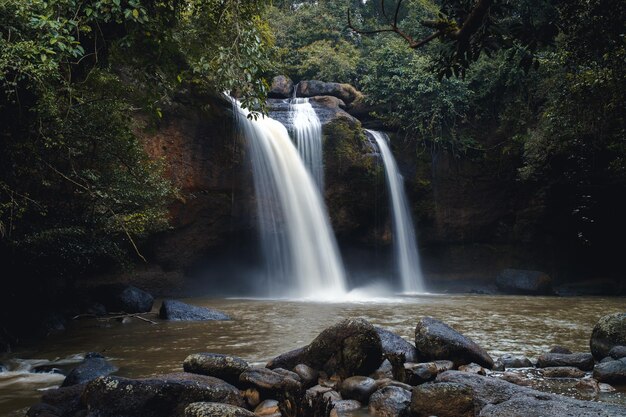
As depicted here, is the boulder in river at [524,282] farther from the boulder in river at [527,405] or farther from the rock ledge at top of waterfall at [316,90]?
the boulder in river at [527,405]

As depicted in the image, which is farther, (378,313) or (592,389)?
(378,313)

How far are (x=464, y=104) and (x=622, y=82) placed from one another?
13706 mm

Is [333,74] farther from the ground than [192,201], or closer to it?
farther from the ground

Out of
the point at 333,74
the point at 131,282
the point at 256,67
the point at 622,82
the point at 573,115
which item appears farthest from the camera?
the point at 333,74

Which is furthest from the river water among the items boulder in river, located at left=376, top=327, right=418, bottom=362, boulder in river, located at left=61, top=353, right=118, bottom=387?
boulder in river, located at left=376, top=327, right=418, bottom=362

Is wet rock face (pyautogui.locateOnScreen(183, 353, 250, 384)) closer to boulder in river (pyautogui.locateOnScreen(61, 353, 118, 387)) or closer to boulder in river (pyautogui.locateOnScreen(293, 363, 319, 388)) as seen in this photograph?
boulder in river (pyautogui.locateOnScreen(293, 363, 319, 388))

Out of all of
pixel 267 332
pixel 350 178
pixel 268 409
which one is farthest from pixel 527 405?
pixel 350 178

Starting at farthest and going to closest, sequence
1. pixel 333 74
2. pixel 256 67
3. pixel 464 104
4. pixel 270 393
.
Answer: pixel 333 74 < pixel 464 104 < pixel 256 67 < pixel 270 393

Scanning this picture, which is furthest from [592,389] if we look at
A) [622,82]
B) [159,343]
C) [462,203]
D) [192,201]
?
[462,203]

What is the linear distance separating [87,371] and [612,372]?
6.50 metres

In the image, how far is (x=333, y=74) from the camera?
25875 mm

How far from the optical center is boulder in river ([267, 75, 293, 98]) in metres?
23.8

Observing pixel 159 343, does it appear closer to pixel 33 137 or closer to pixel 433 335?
pixel 33 137

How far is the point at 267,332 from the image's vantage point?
10.7 m
